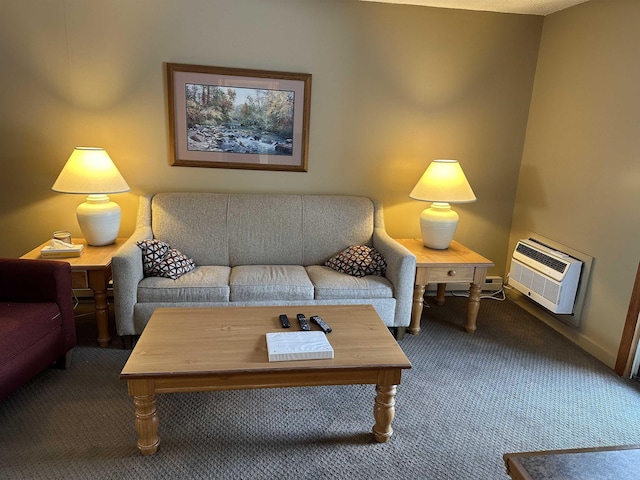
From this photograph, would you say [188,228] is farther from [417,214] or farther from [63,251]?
[417,214]

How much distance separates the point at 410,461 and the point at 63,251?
2.33m

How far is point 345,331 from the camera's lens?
2.10 m

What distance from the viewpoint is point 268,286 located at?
105 inches

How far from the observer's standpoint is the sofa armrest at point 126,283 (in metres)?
2.46

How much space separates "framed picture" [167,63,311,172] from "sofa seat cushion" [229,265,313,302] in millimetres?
951

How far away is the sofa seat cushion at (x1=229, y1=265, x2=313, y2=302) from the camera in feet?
8.70

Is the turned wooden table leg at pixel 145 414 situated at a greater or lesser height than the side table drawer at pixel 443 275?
lesser

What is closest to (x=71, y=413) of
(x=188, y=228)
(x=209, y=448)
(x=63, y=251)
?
(x=209, y=448)

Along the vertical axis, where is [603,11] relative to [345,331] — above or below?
above

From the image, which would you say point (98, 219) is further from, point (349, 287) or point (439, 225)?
point (439, 225)

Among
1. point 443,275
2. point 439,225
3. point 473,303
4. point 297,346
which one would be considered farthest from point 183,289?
point 473,303

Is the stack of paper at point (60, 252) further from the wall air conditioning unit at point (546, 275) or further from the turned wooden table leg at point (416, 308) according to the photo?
the wall air conditioning unit at point (546, 275)

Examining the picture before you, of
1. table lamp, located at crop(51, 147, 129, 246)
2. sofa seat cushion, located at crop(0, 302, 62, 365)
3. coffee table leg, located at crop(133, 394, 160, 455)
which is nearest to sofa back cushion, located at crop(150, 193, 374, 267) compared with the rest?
table lamp, located at crop(51, 147, 129, 246)

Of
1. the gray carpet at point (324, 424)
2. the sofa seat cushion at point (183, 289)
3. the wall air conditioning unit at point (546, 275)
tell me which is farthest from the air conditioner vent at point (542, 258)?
the sofa seat cushion at point (183, 289)
